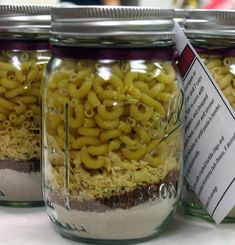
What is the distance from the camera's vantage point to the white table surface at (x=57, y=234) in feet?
1.50

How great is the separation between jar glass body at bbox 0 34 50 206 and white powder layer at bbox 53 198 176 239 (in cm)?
8

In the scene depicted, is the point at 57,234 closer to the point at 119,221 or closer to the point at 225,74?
the point at 119,221

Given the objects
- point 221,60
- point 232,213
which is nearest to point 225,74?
→ point 221,60

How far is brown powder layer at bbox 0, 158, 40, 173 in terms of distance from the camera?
0.51m

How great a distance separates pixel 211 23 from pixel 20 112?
170 mm

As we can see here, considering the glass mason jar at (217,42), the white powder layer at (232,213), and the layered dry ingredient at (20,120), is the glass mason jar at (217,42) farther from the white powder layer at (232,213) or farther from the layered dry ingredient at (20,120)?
the layered dry ingredient at (20,120)

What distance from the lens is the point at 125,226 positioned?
1.44ft

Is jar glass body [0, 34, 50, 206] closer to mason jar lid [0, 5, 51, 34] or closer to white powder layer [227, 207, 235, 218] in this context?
mason jar lid [0, 5, 51, 34]

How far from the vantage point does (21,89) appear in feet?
1.64

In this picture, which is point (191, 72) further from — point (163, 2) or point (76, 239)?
point (163, 2)

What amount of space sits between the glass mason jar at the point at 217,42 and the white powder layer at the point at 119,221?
0.07 m

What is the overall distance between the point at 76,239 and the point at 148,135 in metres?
0.10

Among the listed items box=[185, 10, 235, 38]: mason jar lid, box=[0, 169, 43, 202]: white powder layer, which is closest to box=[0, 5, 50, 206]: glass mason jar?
box=[0, 169, 43, 202]: white powder layer

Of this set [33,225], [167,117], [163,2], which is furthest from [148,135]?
[163,2]
